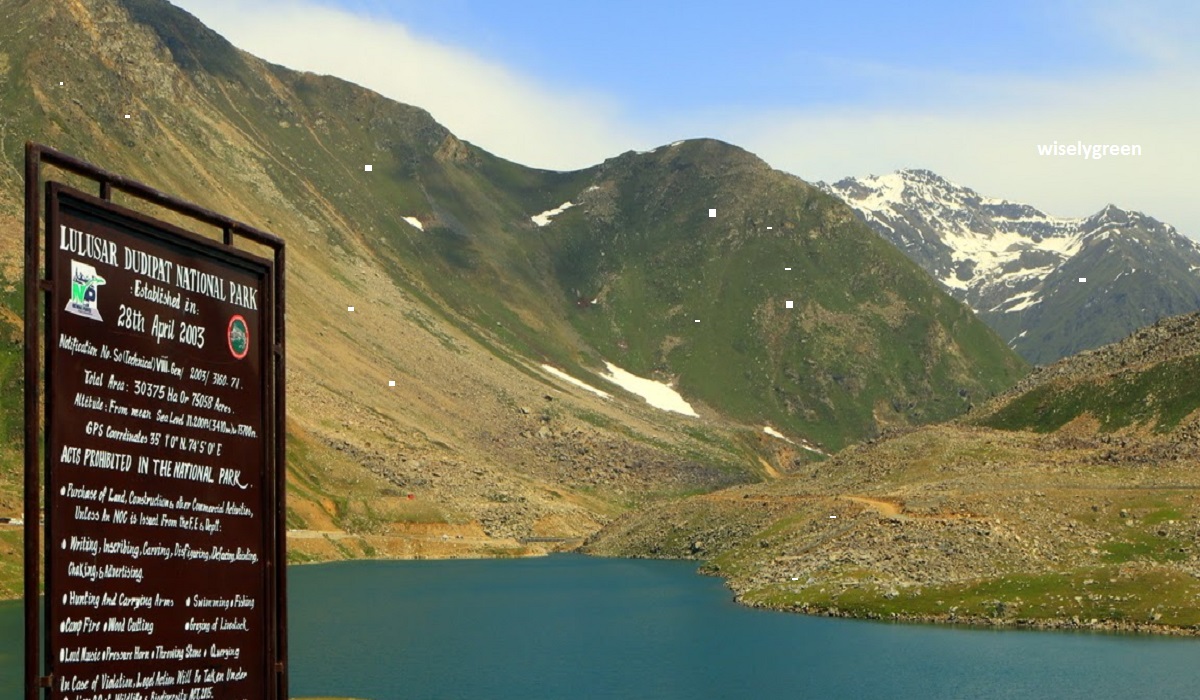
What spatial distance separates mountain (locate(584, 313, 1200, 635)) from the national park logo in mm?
78373

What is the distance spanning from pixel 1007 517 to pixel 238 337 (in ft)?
323

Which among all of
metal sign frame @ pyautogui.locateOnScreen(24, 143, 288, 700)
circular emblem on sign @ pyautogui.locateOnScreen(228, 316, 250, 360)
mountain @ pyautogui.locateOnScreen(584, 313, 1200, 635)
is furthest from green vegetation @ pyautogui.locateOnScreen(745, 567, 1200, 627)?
circular emblem on sign @ pyautogui.locateOnScreen(228, 316, 250, 360)

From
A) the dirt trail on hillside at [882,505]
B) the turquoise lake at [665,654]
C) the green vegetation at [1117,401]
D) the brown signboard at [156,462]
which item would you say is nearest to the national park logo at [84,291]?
the brown signboard at [156,462]

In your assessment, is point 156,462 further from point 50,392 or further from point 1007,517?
point 1007,517

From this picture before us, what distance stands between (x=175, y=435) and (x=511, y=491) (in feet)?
591

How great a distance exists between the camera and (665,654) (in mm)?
83250

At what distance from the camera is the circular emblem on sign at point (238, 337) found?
60.6 ft

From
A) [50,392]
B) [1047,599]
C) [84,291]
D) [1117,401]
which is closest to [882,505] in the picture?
[1047,599]

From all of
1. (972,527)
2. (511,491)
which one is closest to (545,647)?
(972,527)

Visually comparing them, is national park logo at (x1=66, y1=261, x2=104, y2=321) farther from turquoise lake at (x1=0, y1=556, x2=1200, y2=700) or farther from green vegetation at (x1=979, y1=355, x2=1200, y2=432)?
green vegetation at (x1=979, y1=355, x2=1200, y2=432)

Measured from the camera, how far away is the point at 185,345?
17.6 metres

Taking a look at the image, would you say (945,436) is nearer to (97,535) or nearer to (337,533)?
(337,533)

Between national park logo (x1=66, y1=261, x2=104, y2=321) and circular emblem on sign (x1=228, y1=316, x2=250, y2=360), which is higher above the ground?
national park logo (x1=66, y1=261, x2=104, y2=321)

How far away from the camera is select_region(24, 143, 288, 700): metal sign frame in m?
15.1
